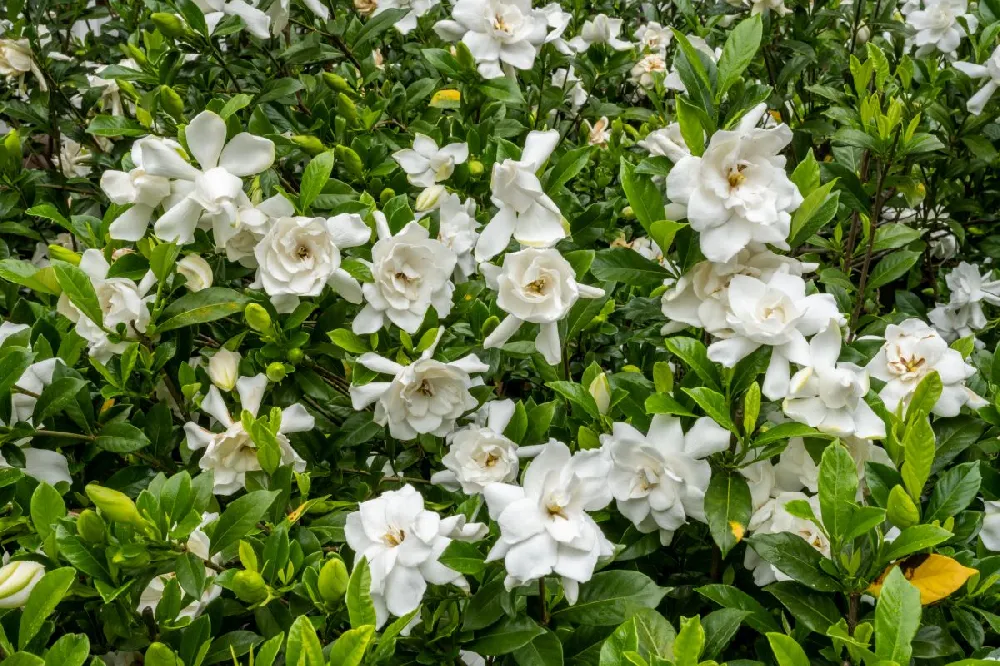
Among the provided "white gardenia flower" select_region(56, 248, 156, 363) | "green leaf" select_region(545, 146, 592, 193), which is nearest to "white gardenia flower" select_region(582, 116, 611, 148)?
"green leaf" select_region(545, 146, 592, 193)

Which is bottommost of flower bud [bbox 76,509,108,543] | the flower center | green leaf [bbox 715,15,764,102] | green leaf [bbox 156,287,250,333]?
the flower center

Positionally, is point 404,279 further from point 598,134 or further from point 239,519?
point 598,134

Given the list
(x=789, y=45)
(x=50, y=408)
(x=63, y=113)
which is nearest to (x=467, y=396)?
(x=50, y=408)

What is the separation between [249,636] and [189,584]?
0.50ft

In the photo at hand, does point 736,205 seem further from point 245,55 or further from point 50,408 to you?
point 245,55

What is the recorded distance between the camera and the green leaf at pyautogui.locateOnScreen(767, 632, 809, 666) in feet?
2.89

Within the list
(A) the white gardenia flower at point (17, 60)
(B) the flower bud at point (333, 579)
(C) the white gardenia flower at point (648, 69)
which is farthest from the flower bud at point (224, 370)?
(C) the white gardenia flower at point (648, 69)

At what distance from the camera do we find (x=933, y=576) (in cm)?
102

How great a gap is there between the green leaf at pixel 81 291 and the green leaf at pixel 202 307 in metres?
0.09

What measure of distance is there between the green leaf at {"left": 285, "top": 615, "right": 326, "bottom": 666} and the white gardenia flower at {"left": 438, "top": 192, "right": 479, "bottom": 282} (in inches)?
34.0

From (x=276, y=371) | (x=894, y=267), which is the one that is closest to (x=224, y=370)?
(x=276, y=371)

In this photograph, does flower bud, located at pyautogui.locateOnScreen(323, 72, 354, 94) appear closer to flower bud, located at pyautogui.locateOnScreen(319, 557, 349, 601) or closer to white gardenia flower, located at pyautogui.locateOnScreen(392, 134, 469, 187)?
white gardenia flower, located at pyautogui.locateOnScreen(392, 134, 469, 187)

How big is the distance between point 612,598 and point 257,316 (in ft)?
2.26

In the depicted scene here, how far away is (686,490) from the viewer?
44.6 inches
